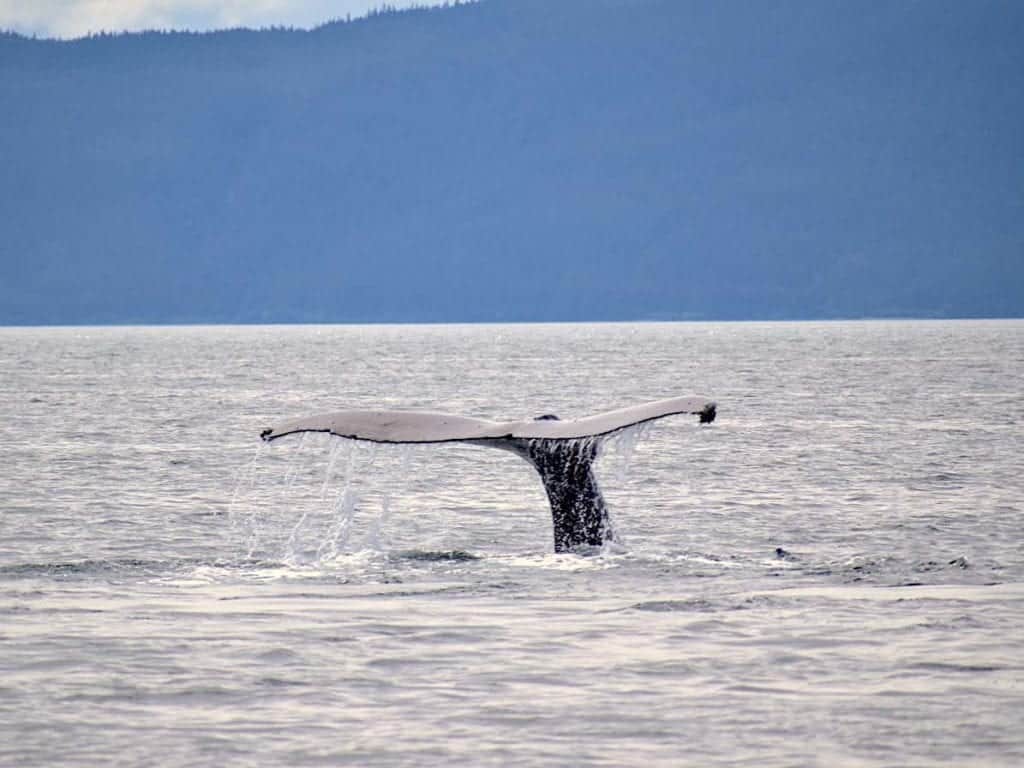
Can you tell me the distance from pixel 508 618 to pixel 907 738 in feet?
11.9

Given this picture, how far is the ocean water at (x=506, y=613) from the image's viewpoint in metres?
8.31

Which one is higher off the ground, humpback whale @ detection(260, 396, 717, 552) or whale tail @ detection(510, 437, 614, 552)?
humpback whale @ detection(260, 396, 717, 552)

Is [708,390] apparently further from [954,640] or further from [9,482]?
[954,640]

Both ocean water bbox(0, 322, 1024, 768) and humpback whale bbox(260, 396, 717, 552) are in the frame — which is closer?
ocean water bbox(0, 322, 1024, 768)

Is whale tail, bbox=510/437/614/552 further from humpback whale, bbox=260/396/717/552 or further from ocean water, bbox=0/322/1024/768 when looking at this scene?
ocean water, bbox=0/322/1024/768

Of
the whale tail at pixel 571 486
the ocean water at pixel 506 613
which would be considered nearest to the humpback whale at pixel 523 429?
the whale tail at pixel 571 486

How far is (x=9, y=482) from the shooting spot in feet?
74.1

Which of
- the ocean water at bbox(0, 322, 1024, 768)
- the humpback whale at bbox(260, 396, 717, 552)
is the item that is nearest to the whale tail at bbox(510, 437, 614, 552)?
the humpback whale at bbox(260, 396, 717, 552)

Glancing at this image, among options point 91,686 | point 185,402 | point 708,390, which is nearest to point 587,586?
point 91,686

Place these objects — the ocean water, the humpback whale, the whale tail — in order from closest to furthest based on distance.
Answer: the ocean water < the humpback whale < the whale tail

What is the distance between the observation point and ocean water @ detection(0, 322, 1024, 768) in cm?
831

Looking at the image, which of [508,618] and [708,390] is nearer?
[508,618]

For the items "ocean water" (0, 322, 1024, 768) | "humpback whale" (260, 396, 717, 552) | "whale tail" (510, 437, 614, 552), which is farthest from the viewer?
"whale tail" (510, 437, 614, 552)

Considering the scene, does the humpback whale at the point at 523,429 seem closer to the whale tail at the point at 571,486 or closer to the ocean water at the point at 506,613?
the whale tail at the point at 571,486
